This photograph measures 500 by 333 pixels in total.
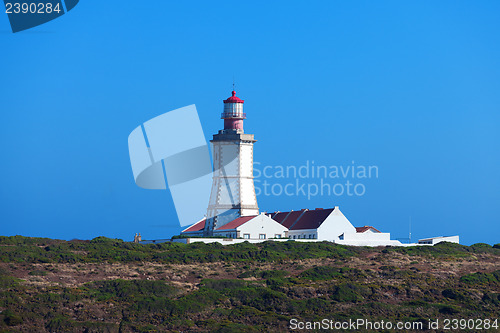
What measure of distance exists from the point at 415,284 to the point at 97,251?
64.7 ft

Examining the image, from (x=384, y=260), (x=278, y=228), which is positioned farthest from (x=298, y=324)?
(x=278, y=228)

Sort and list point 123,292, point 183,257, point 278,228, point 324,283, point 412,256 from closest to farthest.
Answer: point 123,292 → point 324,283 → point 183,257 → point 412,256 → point 278,228

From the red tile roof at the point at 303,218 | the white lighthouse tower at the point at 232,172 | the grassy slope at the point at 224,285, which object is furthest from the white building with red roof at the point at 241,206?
the grassy slope at the point at 224,285

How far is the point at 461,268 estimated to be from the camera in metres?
57.4

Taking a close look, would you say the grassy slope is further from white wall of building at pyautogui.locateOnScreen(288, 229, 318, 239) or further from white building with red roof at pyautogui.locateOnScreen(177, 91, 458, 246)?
white wall of building at pyautogui.locateOnScreen(288, 229, 318, 239)

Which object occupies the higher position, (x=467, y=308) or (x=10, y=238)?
(x=10, y=238)

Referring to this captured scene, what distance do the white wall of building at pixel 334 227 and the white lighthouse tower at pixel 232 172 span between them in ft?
17.9

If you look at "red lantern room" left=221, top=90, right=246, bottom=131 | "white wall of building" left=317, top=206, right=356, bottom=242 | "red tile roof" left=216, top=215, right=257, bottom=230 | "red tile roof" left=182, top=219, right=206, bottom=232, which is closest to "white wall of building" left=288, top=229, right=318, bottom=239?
"white wall of building" left=317, top=206, right=356, bottom=242

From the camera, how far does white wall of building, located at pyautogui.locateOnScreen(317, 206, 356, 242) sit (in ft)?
213

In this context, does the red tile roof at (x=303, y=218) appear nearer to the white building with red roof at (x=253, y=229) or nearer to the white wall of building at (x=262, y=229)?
the white building with red roof at (x=253, y=229)

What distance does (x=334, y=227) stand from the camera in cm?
6538

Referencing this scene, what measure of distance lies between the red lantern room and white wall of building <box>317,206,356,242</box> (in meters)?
9.26

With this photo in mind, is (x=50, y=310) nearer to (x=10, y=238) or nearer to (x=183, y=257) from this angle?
(x=183, y=257)

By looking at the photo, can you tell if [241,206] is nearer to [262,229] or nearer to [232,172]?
[232,172]
